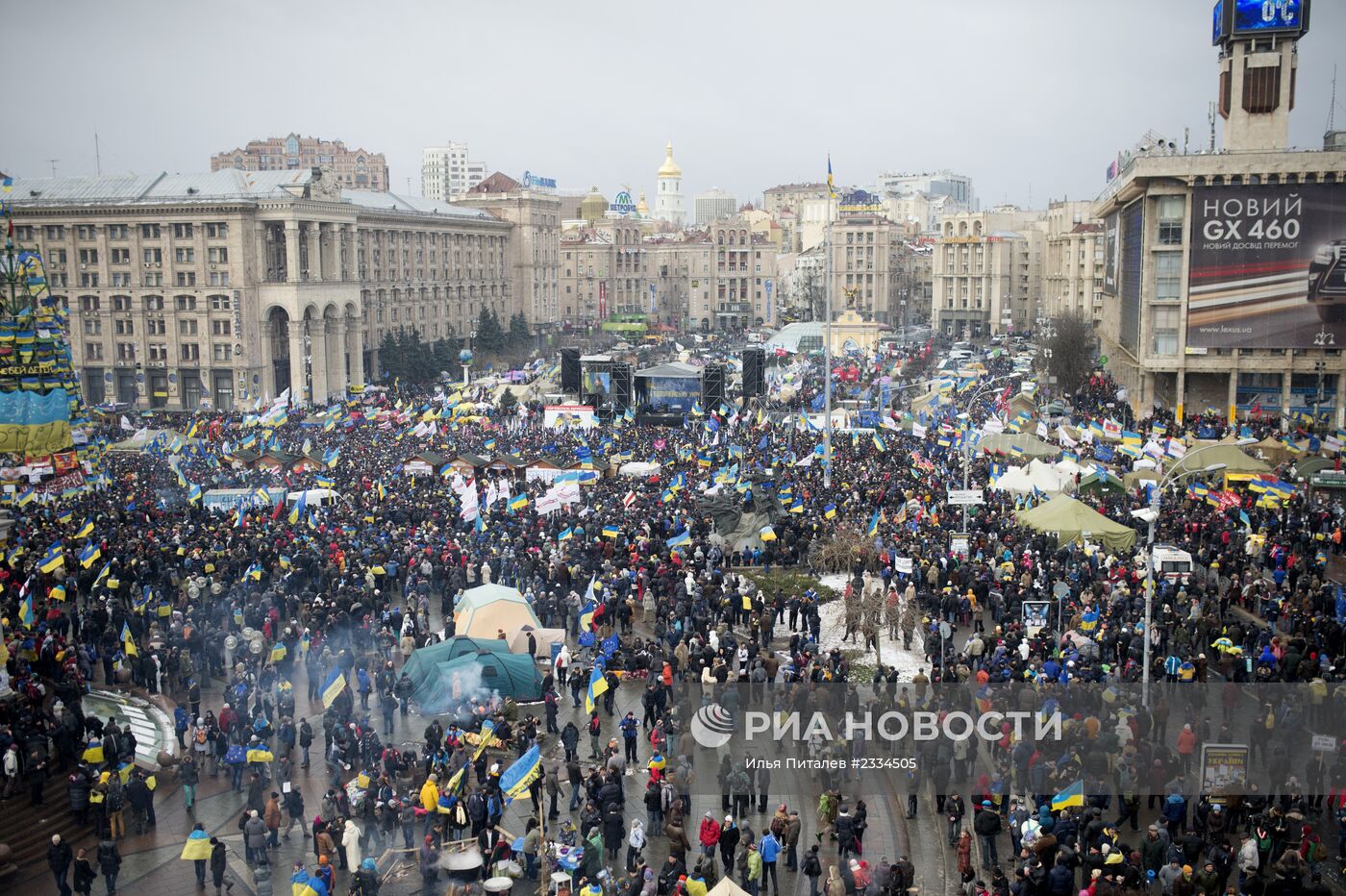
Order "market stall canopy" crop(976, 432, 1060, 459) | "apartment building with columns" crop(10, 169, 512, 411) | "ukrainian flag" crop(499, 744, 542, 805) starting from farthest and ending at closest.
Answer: "apartment building with columns" crop(10, 169, 512, 411) < "market stall canopy" crop(976, 432, 1060, 459) < "ukrainian flag" crop(499, 744, 542, 805)

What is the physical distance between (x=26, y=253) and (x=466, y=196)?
73814mm

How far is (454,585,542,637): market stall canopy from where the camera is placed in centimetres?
2184

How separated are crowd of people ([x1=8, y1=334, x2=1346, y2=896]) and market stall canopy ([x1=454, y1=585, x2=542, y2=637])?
1.85 ft

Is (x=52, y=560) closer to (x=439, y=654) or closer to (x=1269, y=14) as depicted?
(x=439, y=654)

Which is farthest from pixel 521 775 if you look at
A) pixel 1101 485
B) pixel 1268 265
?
pixel 1268 265

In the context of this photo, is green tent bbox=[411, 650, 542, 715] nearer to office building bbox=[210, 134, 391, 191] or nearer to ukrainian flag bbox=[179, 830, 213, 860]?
ukrainian flag bbox=[179, 830, 213, 860]

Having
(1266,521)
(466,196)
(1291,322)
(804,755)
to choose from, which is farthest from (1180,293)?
(466,196)

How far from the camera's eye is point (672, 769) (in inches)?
655

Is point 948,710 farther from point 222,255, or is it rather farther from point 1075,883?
point 222,255

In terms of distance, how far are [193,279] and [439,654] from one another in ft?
172

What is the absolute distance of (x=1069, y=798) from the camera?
571 inches

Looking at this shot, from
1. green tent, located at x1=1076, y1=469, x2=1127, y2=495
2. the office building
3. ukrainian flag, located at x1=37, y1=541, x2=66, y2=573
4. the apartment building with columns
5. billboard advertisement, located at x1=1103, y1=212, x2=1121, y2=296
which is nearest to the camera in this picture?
ukrainian flag, located at x1=37, y1=541, x2=66, y2=573

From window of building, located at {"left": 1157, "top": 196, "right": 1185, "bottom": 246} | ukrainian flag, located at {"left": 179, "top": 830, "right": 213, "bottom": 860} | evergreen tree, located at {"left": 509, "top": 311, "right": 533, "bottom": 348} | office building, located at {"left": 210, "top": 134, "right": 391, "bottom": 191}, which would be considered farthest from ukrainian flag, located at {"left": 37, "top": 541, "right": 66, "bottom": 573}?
office building, located at {"left": 210, "top": 134, "right": 391, "bottom": 191}

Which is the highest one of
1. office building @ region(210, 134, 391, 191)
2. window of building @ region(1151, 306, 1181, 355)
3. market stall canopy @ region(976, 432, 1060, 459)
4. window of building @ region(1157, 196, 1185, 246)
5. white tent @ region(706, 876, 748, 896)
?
office building @ region(210, 134, 391, 191)
